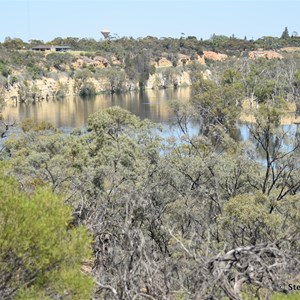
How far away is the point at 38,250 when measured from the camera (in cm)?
702

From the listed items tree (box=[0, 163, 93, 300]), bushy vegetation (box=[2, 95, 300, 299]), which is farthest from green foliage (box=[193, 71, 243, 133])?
tree (box=[0, 163, 93, 300])

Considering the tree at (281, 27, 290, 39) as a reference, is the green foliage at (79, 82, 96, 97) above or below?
below

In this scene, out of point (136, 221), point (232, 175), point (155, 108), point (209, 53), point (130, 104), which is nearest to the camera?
point (136, 221)

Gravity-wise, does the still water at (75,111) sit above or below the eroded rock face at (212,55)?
below

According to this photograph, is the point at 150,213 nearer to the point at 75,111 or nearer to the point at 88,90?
the point at 75,111

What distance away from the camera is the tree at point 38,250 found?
6875 millimetres

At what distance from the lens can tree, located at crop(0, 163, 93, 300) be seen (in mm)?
6875

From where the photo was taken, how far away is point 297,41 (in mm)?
128750

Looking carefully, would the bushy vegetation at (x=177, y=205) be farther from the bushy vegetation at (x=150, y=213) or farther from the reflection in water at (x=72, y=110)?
the reflection in water at (x=72, y=110)

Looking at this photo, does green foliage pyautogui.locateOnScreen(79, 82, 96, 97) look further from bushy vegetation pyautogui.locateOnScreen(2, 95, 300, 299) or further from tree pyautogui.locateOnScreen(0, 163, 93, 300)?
tree pyautogui.locateOnScreen(0, 163, 93, 300)

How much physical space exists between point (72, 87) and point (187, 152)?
229ft

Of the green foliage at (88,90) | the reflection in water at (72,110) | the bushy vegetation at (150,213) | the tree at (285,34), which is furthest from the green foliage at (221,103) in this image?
the tree at (285,34)

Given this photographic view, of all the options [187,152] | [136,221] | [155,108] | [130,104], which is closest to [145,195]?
[136,221]

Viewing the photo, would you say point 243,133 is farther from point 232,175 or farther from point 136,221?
point 136,221
